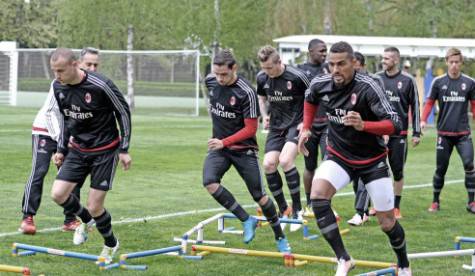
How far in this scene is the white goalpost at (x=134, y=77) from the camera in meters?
40.2

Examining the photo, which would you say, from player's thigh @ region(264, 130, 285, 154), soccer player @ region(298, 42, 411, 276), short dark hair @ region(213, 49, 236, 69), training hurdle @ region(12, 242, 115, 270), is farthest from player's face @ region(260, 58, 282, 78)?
training hurdle @ region(12, 242, 115, 270)

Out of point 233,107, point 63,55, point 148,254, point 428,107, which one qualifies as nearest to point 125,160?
point 148,254

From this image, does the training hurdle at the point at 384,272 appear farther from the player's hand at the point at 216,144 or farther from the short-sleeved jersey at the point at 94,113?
the short-sleeved jersey at the point at 94,113

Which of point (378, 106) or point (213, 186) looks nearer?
point (378, 106)

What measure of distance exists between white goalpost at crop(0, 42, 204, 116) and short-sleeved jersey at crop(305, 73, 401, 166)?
3127cm

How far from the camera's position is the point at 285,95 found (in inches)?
448

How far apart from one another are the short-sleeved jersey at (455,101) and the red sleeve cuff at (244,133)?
4677 millimetres

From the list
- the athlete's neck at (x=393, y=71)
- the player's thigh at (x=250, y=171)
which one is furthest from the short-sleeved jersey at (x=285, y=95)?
the athlete's neck at (x=393, y=71)

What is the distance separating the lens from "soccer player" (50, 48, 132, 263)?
8.89m

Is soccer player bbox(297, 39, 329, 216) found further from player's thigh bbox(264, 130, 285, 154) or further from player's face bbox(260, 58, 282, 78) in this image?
player's face bbox(260, 58, 282, 78)

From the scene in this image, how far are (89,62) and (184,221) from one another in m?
2.90

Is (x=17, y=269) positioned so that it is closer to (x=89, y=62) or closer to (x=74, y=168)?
(x=74, y=168)

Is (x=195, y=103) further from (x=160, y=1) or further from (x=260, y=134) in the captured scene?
(x=260, y=134)

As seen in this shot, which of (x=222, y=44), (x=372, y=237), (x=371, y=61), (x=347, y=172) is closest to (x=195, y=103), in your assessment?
(x=222, y=44)
